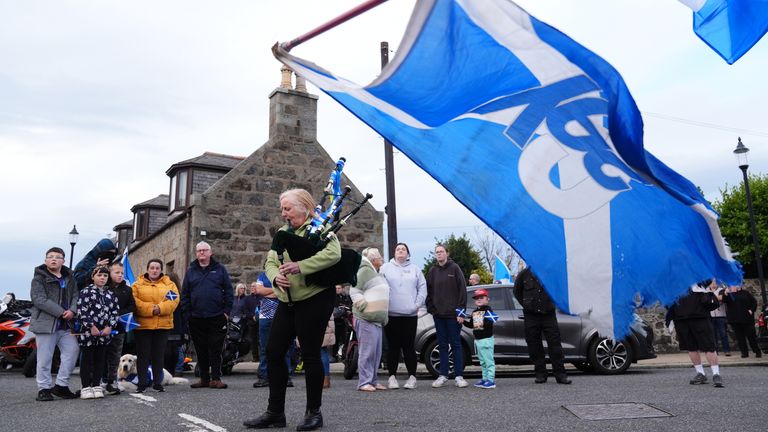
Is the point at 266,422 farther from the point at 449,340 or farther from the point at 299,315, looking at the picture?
the point at 449,340

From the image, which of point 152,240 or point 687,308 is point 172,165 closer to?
point 152,240

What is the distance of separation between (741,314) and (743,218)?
16.3 m

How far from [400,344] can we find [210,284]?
267 centimetres

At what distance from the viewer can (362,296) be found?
8.40 metres

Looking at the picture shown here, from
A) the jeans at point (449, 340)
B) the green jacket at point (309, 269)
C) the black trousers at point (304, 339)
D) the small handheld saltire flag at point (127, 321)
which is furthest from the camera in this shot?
the jeans at point (449, 340)

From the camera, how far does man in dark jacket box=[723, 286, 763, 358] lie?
14.9m

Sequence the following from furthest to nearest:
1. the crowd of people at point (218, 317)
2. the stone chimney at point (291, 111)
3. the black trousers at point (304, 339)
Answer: the stone chimney at point (291, 111) → the crowd of people at point (218, 317) → the black trousers at point (304, 339)

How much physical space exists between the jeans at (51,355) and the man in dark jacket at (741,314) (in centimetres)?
1313

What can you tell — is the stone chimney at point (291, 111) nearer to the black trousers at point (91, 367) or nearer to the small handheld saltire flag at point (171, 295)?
the small handheld saltire flag at point (171, 295)

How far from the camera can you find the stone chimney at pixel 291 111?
1781cm

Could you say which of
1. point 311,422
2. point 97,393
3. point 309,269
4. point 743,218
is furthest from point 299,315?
point 743,218

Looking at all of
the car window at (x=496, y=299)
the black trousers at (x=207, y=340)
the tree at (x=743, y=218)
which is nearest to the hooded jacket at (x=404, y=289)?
the black trousers at (x=207, y=340)

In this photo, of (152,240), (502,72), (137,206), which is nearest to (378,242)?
(152,240)

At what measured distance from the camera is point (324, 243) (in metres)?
4.99
